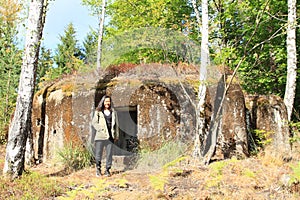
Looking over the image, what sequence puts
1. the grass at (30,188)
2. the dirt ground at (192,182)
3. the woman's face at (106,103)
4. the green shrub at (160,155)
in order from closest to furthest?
the dirt ground at (192,182) < the grass at (30,188) < the woman's face at (106,103) < the green shrub at (160,155)

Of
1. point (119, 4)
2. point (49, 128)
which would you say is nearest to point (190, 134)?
point (49, 128)

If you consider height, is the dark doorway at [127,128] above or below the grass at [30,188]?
above

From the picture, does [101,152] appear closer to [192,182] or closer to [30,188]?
[30,188]

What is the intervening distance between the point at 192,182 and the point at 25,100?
3651 mm

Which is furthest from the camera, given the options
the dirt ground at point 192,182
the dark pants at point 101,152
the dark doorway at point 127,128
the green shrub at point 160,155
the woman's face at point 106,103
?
the dark doorway at point 127,128

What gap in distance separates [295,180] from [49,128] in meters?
6.05

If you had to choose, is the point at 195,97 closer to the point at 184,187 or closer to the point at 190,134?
the point at 190,134

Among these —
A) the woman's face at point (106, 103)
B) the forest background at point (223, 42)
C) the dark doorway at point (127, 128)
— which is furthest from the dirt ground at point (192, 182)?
the forest background at point (223, 42)

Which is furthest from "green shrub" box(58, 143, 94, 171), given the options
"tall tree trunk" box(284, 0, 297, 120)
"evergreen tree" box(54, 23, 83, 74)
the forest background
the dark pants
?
"evergreen tree" box(54, 23, 83, 74)

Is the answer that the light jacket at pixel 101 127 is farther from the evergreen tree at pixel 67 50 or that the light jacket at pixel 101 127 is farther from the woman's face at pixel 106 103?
the evergreen tree at pixel 67 50

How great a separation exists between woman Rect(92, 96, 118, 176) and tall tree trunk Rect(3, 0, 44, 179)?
4.63 ft

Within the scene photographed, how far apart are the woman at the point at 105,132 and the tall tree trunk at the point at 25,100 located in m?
1.41

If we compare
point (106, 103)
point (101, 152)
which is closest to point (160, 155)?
point (101, 152)

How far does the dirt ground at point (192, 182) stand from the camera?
4852 millimetres
